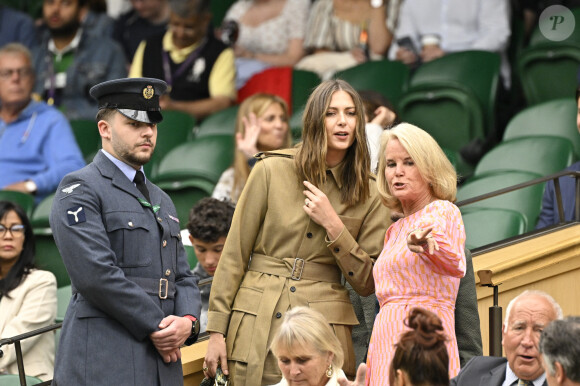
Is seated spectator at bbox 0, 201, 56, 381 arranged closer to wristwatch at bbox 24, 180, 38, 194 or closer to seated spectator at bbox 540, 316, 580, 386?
wristwatch at bbox 24, 180, 38, 194

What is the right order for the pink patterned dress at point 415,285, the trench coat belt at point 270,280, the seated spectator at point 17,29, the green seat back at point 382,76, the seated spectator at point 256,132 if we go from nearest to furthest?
the pink patterned dress at point 415,285 < the trench coat belt at point 270,280 < the seated spectator at point 256,132 < the green seat back at point 382,76 < the seated spectator at point 17,29

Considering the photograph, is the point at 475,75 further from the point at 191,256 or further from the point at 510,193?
the point at 191,256

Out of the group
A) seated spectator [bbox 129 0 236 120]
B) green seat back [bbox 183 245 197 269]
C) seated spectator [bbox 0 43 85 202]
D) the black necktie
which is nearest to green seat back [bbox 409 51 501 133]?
seated spectator [bbox 129 0 236 120]

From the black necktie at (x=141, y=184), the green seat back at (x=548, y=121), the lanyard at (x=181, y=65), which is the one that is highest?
the lanyard at (x=181, y=65)

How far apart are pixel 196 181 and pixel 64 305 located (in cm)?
132

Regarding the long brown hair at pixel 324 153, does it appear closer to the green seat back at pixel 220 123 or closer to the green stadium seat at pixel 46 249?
the green stadium seat at pixel 46 249

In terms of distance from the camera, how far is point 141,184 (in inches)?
145

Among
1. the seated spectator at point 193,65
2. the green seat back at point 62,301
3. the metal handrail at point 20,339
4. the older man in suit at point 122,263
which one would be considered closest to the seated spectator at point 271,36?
the seated spectator at point 193,65

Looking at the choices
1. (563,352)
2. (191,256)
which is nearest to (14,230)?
(191,256)

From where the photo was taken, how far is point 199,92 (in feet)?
24.2

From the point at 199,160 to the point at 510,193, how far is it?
1856 mm

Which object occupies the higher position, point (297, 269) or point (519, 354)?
point (297, 269)

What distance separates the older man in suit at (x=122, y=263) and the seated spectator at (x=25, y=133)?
2.87 meters

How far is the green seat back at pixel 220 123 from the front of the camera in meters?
7.02
